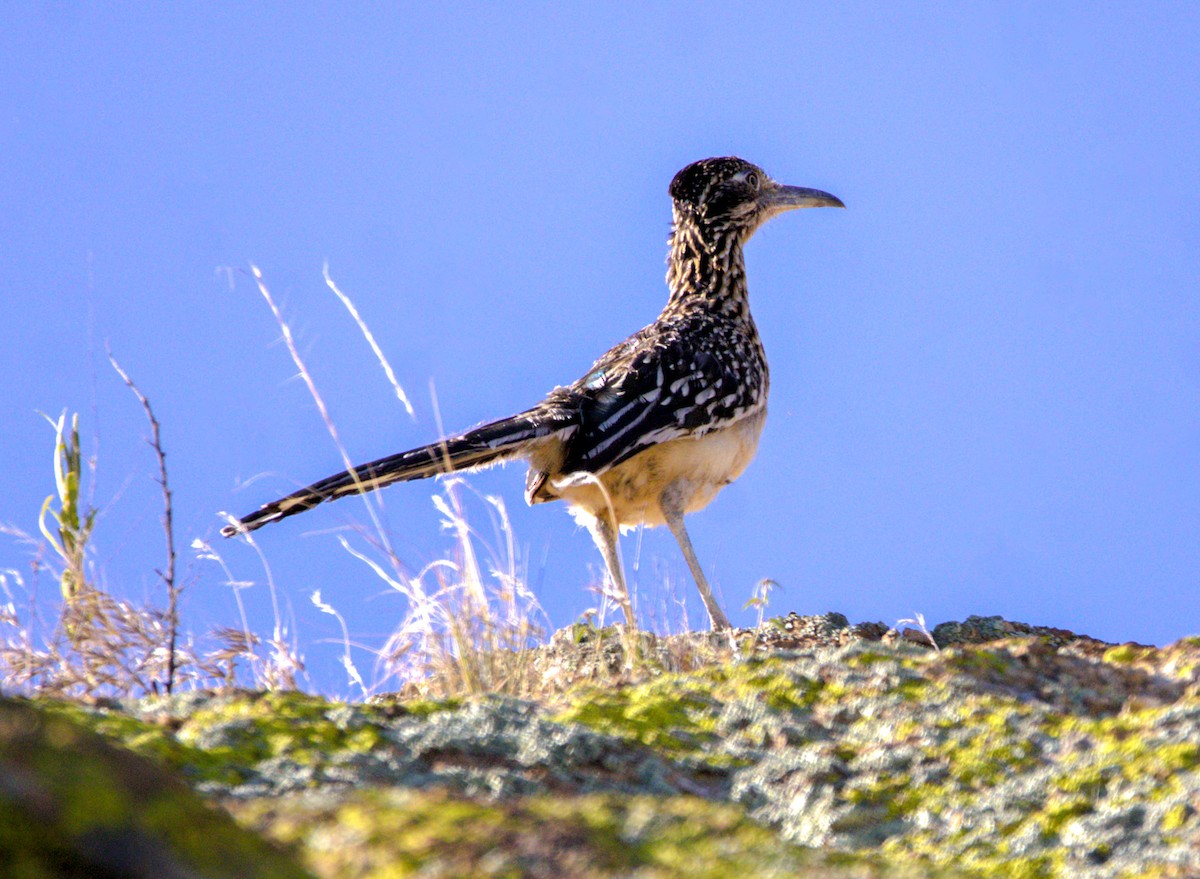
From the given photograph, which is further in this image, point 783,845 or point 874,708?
point 874,708

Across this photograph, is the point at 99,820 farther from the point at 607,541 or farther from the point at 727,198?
the point at 727,198

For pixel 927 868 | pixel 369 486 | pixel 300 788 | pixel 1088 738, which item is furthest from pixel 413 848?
pixel 369 486

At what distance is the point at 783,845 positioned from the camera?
6.23 ft

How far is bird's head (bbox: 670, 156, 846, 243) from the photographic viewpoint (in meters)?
9.14

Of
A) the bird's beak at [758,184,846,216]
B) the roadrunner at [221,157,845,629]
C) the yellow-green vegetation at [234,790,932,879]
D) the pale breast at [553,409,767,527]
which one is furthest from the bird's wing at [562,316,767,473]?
the yellow-green vegetation at [234,790,932,879]

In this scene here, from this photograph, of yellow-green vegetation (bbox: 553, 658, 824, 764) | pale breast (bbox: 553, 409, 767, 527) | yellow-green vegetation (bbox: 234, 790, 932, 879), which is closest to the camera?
yellow-green vegetation (bbox: 234, 790, 932, 879)

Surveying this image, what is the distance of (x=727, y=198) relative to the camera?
9180mm

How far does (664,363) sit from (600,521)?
920 mm

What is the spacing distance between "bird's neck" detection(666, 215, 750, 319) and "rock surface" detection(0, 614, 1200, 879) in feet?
19.2

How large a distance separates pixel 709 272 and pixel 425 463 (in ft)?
11.1

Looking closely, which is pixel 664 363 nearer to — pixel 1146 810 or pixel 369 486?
pixel 369 486

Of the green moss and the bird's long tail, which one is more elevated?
the bird's long tail

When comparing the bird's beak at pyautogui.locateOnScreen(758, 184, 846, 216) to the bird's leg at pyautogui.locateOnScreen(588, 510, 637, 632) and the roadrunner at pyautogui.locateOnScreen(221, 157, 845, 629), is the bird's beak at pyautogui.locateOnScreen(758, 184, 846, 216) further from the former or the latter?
the bird's leg at pyautogui.locateOnScreen(588, 510, 637, 632)

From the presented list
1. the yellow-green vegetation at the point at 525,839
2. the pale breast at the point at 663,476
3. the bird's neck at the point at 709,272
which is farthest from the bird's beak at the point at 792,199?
the yellow-green vegetation at the point at 525,839
